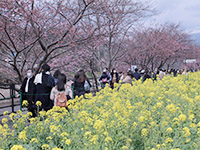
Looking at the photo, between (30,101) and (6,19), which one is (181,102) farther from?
(6,19)

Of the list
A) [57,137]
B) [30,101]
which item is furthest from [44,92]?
[57,137]

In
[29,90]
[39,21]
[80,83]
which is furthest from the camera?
[80,83]

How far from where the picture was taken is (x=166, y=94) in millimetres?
5551

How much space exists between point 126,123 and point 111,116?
513 mm

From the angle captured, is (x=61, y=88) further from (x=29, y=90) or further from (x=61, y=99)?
(x=29, y=90)

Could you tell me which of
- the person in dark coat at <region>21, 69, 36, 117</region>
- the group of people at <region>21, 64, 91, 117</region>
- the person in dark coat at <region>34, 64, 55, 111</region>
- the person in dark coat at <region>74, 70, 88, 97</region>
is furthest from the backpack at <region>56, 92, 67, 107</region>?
the person in dark coat at <region>74, 70, 88, 97</region>

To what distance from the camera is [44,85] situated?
6012mm

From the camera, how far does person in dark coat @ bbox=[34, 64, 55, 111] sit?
5.94 meters

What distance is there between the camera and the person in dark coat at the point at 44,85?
19.5ft

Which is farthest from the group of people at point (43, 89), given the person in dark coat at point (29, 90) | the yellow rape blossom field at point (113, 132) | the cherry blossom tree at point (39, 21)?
the yellow rape blossom field at point (113, 132)

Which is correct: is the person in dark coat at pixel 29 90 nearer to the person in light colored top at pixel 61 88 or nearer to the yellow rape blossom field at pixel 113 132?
the person in light colored top at pixel 61 88

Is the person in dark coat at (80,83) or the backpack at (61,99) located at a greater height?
the person in dark coat at (80,83)

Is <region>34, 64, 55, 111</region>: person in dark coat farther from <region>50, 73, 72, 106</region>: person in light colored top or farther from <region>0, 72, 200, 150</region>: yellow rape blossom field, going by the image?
<region>0, 72, 200, 150</region>: yellow rape blossom field

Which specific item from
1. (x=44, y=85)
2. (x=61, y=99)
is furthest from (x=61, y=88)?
(x=44, y=85)
